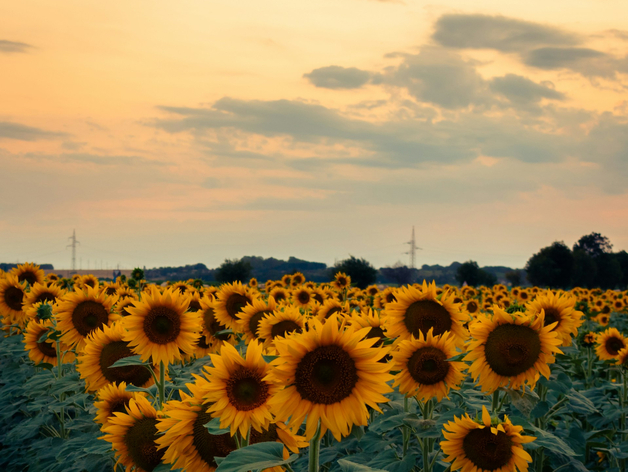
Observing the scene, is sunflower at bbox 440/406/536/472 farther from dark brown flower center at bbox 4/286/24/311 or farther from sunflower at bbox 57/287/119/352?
dark brown flower center at bbox 4/286/24/311

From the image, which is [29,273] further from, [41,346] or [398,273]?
[398,273]

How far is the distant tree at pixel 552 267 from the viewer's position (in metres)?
101

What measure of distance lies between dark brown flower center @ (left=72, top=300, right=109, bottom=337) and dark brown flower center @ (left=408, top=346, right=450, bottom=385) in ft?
15.1

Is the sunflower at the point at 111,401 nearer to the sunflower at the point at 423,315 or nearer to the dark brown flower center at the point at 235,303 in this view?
the sunflower at the point at 423,315

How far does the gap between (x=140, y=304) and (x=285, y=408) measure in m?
2.98

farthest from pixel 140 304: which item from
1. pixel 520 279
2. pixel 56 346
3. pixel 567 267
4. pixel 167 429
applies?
pixel 520 279

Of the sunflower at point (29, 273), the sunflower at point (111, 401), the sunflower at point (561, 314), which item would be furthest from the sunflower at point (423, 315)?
the sunflower at point (29, 273)

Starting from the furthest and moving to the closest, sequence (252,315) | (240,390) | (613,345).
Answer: (613,345) → (252,315) → (240,390)

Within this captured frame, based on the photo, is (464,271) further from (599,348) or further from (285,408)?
(285,408)

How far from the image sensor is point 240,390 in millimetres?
3303

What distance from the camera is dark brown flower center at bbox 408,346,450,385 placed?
5.24 meters

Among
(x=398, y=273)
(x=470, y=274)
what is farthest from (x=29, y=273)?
(x=398, y=273)

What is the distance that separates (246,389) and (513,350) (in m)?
3.17

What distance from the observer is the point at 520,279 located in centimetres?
11619
